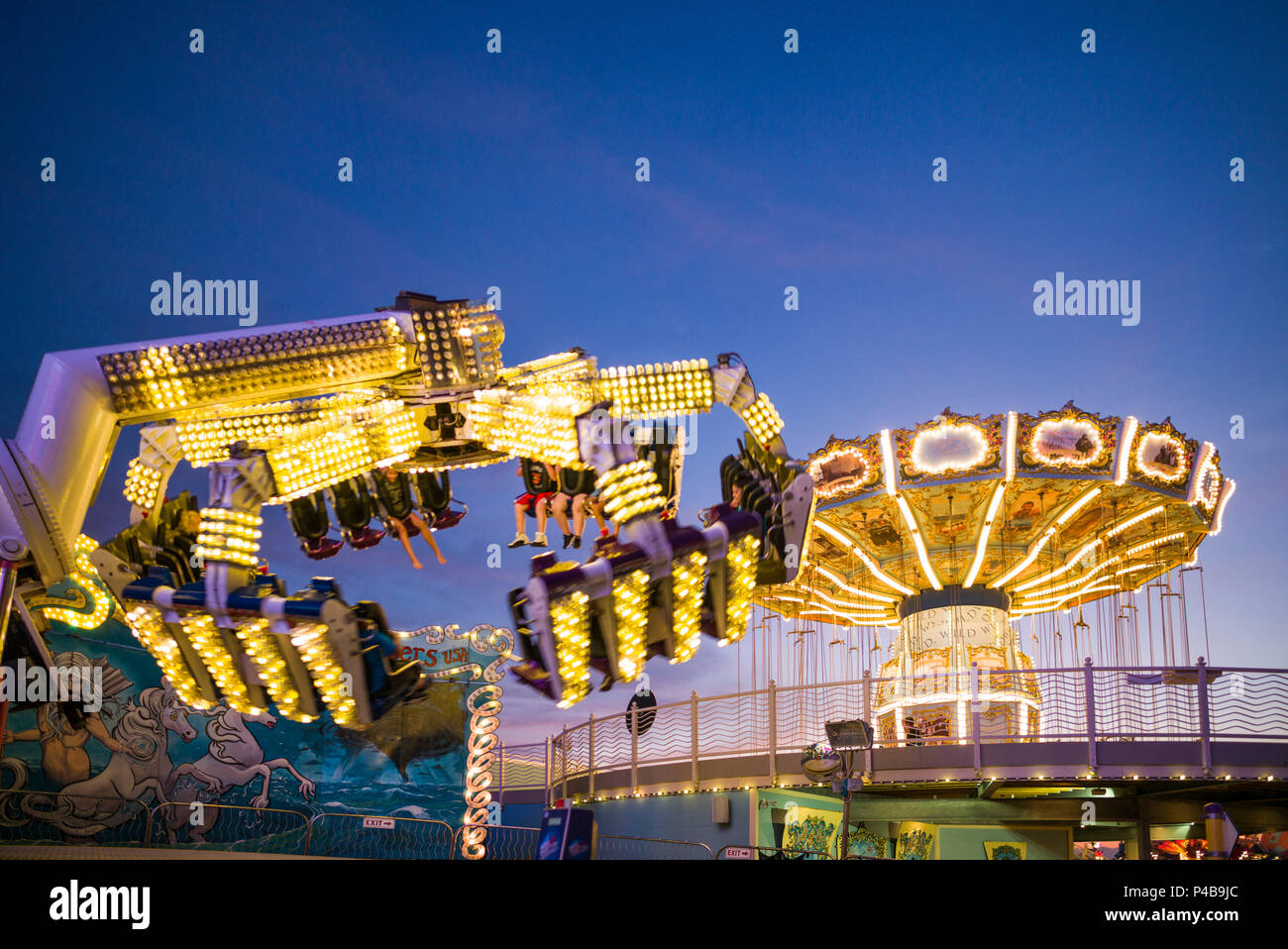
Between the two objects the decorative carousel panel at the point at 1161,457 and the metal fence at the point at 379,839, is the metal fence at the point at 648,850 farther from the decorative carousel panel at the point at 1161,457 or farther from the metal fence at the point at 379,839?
the decorative carousel panel at the point at 1161,457

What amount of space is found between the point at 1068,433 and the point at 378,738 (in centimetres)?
1423

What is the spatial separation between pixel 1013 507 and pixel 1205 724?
5906 mm

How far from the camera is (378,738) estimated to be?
20.5m

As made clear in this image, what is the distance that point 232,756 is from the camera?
20.4m

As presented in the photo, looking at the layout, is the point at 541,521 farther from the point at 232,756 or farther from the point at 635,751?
the point at 232,756

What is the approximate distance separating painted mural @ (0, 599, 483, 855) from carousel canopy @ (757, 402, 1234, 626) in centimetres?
778

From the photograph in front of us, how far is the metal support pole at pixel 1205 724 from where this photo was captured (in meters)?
14.2

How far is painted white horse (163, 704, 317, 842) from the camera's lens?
20172 mm

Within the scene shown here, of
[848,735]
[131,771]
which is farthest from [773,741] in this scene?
[131,771]

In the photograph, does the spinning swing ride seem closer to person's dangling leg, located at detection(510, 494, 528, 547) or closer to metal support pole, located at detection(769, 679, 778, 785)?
metal support pole, located at detection(769, 679, 778, 785)

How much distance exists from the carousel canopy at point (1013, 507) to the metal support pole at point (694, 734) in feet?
10.2

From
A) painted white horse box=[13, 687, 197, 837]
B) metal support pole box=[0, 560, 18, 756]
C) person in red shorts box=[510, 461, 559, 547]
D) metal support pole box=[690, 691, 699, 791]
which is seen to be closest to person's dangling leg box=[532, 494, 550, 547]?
person in red shorts box=[510, 461, 559, 547]
